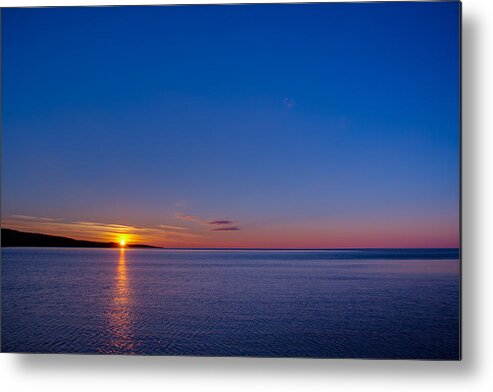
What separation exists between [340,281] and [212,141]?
1206 millimetres

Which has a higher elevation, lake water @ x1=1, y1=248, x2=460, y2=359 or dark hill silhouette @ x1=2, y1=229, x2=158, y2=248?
dark hill silhouette @ x1=2, y1=229, x2=158, y2=248

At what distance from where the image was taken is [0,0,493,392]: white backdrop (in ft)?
10.7

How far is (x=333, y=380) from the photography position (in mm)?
3357

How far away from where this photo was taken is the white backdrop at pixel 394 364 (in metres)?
3.28

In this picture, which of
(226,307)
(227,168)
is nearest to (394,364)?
(226,307)

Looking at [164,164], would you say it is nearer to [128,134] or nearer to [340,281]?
[128,134]

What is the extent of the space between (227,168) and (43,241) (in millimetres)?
992

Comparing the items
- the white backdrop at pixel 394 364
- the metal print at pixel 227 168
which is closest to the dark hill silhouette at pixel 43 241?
the metal print at pixel 227 168

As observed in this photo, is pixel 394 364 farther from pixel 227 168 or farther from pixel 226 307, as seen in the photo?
pixel 227 168

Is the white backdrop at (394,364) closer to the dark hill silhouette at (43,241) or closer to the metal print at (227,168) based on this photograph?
the metal print at (227,168)

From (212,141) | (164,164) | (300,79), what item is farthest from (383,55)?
(164,164)

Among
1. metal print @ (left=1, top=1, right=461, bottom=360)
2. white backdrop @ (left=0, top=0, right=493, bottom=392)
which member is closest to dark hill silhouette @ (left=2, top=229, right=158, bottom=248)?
metal print @ (left=1, top=1, right=461, bottom=360)

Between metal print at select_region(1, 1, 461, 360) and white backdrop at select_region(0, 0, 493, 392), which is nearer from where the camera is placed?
white backdrop at select_region(0, 0, 493, 392)

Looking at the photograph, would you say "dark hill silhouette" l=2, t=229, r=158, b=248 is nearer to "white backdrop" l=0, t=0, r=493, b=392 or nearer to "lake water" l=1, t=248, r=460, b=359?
"lake water" l=1, t=248, r=460, b=359
